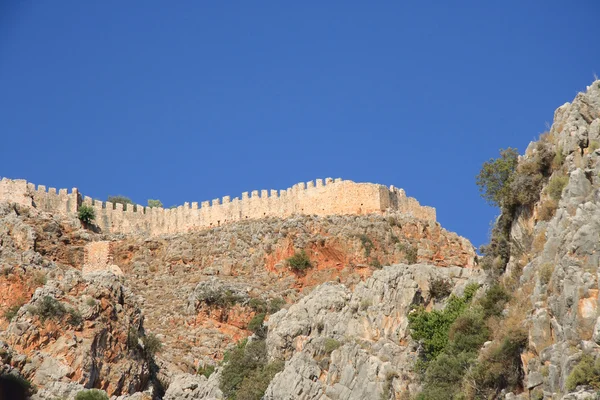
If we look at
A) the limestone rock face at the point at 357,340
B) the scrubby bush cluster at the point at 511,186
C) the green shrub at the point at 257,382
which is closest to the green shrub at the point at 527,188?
the scrubby bush cluster at the point at 511,186

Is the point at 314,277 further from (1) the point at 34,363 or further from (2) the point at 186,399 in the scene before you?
(1) the point at 34,363

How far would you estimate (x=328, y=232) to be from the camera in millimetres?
69500

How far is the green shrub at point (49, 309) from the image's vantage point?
169ft

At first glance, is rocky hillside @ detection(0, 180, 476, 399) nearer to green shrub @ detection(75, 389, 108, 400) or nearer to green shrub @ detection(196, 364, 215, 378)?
green shrub @ detection(196, 364, 215, 378)

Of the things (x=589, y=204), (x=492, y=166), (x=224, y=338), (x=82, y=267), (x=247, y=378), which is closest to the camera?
(x=589, y=204)

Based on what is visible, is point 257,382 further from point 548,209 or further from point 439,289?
point 548,209

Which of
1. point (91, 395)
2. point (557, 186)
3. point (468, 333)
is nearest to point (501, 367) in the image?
point (468, 333)

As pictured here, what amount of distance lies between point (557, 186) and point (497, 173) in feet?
24.9

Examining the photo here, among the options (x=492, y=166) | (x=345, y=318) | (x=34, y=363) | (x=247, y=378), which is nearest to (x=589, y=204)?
(x=492, y=166)

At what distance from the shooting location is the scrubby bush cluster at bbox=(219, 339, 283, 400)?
4947 centimetres

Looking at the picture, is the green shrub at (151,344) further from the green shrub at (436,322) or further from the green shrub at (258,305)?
the green shrub at (436,322)

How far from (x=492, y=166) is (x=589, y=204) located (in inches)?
440

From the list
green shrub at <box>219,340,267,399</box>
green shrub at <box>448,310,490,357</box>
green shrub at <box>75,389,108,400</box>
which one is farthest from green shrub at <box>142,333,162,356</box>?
green shrub at <box>448,310,490,357</box>

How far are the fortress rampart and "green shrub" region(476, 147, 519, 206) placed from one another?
2513cm
